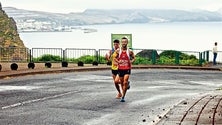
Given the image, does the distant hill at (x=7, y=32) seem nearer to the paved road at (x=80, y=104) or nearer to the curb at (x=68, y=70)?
the curb at (x=68, y=70)

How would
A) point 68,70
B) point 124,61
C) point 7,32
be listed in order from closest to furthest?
point 124,61, point 68,70, point 7,32

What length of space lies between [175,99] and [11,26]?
258ft

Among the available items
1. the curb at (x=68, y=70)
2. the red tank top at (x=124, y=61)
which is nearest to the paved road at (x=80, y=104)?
the red tank top at (x=124, y=61)

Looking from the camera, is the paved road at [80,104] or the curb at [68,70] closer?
the paved road at [80,104]

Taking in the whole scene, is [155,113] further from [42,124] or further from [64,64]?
[64,64]

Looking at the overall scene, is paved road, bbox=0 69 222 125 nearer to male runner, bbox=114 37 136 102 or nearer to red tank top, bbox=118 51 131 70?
male runner, bbox=114 37 136 102

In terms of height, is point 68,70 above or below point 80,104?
above

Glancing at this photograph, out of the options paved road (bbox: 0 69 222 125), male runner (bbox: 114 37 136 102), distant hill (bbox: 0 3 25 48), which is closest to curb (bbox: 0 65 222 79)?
paved road (bbox: 0 69 222 125)

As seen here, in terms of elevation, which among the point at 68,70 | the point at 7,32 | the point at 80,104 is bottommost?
the point at 80,104

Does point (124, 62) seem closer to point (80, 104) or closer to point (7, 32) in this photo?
point (80, 104)

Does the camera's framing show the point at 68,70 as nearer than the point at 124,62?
No

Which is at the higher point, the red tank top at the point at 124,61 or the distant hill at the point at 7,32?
the distant hill at the point at 7,32

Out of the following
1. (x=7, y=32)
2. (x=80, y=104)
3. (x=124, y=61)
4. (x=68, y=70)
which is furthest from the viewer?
(x=7, y=32)

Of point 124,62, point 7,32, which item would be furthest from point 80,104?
point 7,32
